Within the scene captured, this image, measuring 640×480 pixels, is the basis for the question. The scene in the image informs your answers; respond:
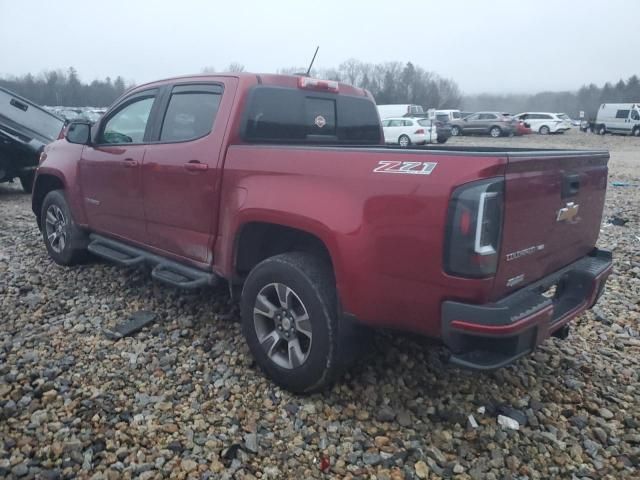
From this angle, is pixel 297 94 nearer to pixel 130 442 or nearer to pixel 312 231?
pixel 312 231

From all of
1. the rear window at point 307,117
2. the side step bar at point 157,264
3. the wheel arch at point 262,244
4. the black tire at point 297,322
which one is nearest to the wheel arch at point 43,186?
the side step bar at point 157,264

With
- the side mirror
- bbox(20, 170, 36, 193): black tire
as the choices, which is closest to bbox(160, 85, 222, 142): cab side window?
the side mirror

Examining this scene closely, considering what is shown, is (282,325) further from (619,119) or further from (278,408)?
(619,119)

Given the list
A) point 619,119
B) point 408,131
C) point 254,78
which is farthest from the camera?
point 619,119

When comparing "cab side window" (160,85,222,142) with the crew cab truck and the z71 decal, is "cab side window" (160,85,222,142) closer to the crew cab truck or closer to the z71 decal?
the z71 decal

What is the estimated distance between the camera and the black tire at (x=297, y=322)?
287cm

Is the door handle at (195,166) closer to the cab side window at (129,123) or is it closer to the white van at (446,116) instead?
the cab side window at (129,123)

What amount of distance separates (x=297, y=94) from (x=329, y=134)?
1.45 ft

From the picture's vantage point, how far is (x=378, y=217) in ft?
8.41

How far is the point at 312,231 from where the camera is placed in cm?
284

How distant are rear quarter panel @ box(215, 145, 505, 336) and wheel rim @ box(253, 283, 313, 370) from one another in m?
0.38

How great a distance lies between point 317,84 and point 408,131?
21.6 m

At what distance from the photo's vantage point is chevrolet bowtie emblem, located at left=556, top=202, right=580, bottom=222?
9.18ft

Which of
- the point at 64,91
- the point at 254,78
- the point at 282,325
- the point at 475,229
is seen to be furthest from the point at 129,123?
the point at 64,91
